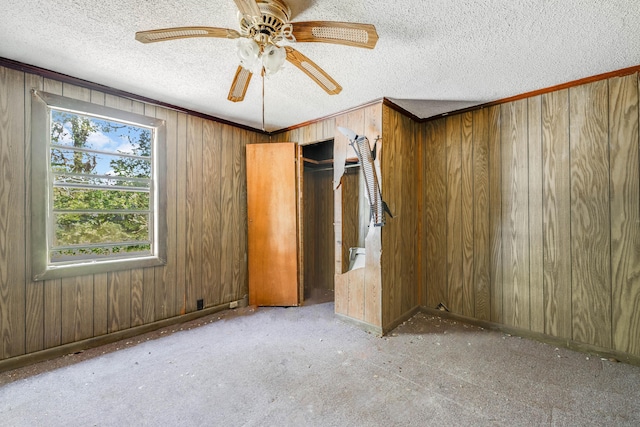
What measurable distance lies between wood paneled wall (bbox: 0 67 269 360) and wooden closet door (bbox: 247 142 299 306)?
0.52 feet

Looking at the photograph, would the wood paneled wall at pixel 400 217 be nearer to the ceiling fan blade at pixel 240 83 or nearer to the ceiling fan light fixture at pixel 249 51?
the ceiling fan blade at pixel 240 83

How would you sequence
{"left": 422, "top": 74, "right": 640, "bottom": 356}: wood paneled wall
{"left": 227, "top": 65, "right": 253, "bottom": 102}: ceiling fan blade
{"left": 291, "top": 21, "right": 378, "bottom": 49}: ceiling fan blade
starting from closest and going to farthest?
{"left": 291, "top": 21, "right": 378, "bottom": 49}: ceiling fan blade → {"left": 227, "top": 65, "right": 253, "bottom": 102}: ceiling fan blade → {"left": 422, "top": 74, "right": 640, "bottom": 356}: wood paneled wall

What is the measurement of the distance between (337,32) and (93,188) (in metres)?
2.46

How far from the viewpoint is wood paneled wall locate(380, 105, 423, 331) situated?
267cm

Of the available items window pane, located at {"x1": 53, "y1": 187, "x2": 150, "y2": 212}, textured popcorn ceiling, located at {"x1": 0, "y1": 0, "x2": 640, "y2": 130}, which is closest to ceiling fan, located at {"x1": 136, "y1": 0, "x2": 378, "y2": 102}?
textured popcorn ceiling, located at {"x1": 0, "y1": 0, "x2": 640, "y2": 130}

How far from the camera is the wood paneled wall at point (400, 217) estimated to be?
105 inches

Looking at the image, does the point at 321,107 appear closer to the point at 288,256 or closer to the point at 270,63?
the point at 270,63

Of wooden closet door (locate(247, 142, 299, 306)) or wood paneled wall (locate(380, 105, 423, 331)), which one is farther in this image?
wooden closet door (locate(247, 142, 299, 306))

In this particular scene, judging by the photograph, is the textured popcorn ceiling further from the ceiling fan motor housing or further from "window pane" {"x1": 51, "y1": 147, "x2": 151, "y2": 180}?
"window pane" {"x1": 51, "y1": 147, "x2": 151, "y2": 180}

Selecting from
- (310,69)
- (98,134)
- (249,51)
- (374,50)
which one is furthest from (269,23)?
(98,134)

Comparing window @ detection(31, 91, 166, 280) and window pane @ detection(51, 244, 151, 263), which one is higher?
window @ detection(31, 91, 166, 280)

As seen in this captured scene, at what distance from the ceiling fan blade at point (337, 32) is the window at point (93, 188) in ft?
6.88

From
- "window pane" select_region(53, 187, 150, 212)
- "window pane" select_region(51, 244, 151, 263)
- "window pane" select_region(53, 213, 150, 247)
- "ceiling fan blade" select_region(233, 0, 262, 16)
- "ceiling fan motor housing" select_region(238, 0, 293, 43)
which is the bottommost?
"window pane" select_region(51, 244, 151, 263)

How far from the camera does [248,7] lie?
116 centimetres
